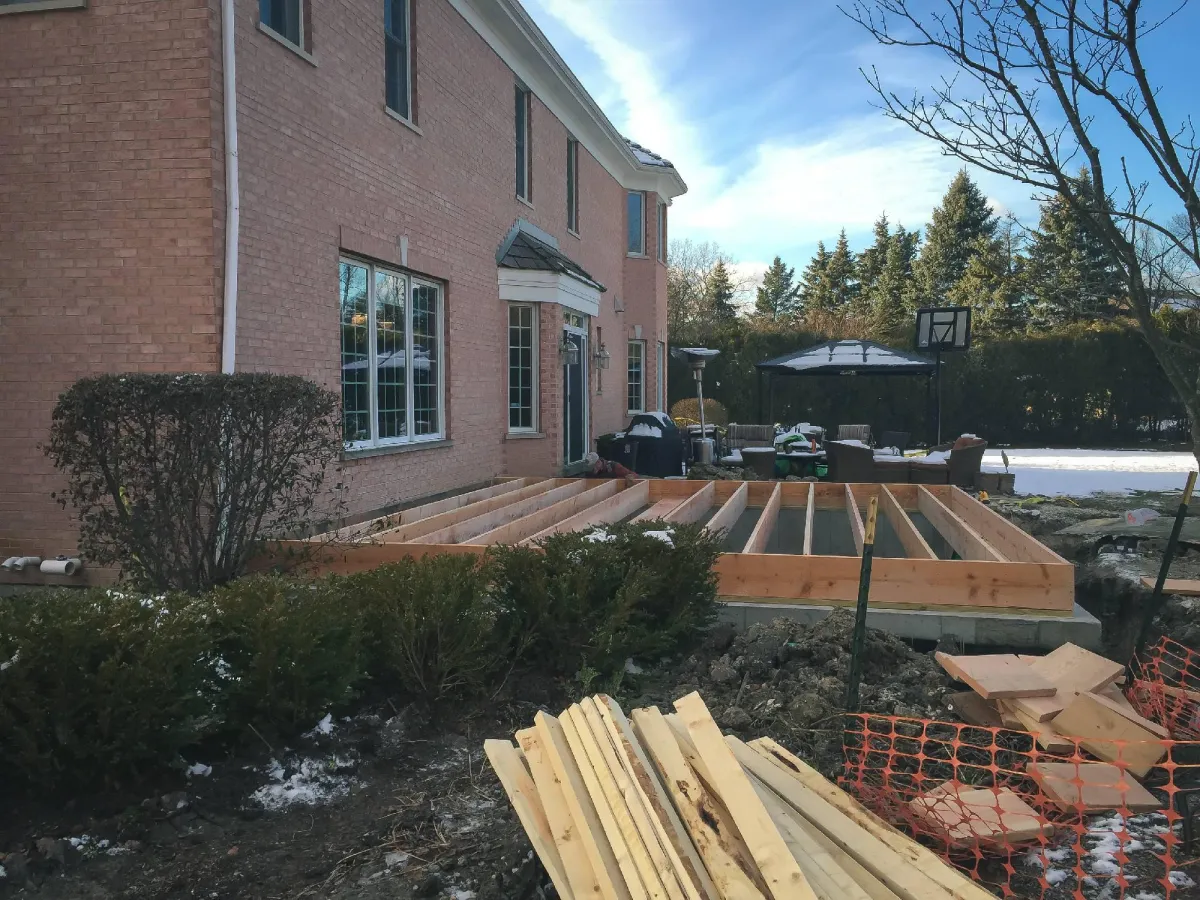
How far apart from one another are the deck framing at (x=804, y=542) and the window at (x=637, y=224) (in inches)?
454

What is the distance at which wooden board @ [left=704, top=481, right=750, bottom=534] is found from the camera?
23.6 ft

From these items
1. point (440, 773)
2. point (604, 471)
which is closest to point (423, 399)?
point (604, 471)

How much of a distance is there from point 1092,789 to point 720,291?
51259 mm

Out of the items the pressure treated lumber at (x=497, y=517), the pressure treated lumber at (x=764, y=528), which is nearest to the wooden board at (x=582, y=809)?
the pressure treated lumber at (x=764, y=528)

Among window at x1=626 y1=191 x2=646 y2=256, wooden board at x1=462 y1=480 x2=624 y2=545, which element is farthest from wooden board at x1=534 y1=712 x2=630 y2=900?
window at x1=626 y1=191 x2=646 y2=256

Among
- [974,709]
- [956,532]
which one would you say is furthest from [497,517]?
[974,709]

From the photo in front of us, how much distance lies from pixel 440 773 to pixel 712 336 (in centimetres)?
2403

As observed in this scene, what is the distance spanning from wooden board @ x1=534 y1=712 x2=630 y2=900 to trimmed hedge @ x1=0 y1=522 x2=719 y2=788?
127cm

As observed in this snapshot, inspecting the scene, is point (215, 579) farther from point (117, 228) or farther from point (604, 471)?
point (604, 471)

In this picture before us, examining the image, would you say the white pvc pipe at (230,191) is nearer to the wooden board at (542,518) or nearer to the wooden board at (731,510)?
the wooden board at (542,518)

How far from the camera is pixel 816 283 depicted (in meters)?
56.2

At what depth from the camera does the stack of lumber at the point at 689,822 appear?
7.13ft

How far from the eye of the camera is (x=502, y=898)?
2.61 meters

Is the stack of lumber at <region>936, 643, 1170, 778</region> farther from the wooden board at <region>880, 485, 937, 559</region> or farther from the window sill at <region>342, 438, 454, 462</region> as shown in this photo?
the window sill at <region>342, 438, 454, 462</region>
